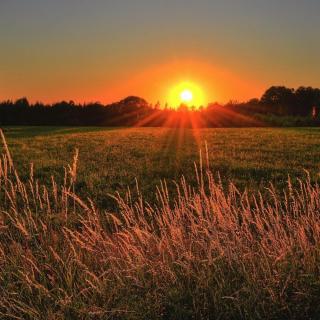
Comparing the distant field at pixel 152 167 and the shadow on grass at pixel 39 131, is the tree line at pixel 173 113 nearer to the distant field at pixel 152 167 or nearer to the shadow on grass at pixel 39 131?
the shadow on grass at pixel 39 131

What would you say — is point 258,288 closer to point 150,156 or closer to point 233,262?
point 233,262

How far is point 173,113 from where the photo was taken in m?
71.8

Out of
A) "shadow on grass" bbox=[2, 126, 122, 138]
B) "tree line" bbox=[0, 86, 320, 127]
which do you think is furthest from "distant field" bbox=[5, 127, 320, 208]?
"tree line" bbox=[0, 86, 320, 127]

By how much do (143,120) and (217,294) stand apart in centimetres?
6461

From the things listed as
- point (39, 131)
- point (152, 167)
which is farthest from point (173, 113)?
point (152, 167)

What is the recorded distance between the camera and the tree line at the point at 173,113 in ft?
213

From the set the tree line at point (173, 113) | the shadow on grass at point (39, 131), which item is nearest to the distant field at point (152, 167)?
the shadow on grass at point (39, 131)

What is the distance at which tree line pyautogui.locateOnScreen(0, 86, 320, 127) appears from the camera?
65000mm

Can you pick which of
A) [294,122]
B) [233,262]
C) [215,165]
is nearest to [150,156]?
[215,165]

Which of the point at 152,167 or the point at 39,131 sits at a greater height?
the point at 152,167

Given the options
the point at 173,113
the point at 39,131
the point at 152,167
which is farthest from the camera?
the point at 173,113

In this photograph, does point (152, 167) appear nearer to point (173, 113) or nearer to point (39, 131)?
point (39, 131)

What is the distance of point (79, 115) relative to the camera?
258 ft

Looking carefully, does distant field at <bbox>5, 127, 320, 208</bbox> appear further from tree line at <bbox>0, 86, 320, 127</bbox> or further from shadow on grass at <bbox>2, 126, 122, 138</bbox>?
tree line at <bbox>0, 86, 320, 127</bbox>
